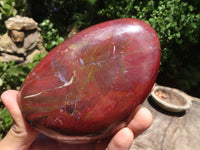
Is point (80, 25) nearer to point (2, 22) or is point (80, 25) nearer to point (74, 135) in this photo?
point (2, 22)

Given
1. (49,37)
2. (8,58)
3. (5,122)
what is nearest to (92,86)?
(5,122)

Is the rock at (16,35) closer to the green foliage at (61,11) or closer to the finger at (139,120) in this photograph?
the green foliage at (61,11)

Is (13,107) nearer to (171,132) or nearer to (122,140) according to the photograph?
(122,140)

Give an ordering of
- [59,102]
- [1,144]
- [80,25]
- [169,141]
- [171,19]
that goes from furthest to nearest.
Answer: [80,25], [171,19], [169,141], [1,144], [59,102]

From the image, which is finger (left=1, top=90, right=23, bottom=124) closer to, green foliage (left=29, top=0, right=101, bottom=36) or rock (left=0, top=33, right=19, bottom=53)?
rock (left=0, top=33, right=19, bottom=53)

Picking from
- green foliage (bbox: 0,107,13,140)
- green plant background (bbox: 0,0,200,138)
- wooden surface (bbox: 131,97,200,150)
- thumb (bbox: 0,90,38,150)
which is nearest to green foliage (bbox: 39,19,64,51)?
green plant background (bbox: 0,0,200,138)

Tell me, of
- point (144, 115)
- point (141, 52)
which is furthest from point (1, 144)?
point (141, 52)
